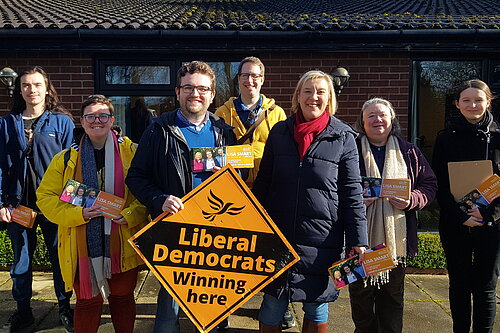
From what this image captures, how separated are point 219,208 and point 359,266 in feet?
3.00

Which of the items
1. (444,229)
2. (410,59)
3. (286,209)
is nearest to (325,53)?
(410,59)

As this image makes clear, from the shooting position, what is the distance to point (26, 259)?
3236 mm

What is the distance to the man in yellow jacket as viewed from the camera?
3.03m

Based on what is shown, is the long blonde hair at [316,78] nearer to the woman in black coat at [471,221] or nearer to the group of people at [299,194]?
the group of people at [299,194]

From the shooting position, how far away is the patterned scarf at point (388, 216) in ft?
8.54

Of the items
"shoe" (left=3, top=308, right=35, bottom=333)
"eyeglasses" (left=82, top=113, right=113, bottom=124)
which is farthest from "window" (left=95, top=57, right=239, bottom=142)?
"eyeglasses" (left=82, top=113, right=113, bottom=124)

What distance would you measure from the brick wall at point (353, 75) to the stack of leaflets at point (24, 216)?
3757 mm

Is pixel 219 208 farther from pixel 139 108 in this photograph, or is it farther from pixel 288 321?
pixel 139 108

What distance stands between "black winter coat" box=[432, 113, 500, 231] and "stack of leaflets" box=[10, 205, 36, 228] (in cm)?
315

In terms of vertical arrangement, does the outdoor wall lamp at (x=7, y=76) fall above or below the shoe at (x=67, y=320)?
above

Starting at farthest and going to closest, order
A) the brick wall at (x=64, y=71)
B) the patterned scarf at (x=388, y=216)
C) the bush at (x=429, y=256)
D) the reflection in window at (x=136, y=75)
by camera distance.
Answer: the reflection in window at (x=136, y=75), the brick wall at (x=64, y=71), the bush at (x=429, y=256), the patterned scarf at (x=388, y=216)

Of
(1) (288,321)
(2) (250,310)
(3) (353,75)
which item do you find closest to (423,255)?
(1) (288,321)

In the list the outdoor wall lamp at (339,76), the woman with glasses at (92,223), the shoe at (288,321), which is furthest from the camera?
the outdoor wall lamp at (339,76)

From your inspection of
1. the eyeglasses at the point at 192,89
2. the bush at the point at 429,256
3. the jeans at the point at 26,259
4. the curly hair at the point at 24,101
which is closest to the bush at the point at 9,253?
the jeans at the point at 26,259
